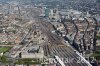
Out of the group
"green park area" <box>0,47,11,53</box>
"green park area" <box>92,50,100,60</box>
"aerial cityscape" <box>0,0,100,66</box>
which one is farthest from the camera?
"green park area" <box>0,47,11,53</box>

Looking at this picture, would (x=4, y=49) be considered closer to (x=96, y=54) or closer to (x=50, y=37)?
(x=50, y=37)

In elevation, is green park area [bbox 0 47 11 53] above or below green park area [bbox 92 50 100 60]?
below

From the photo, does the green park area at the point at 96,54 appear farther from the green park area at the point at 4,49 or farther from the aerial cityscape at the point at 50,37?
the green park area at the point at 4,49

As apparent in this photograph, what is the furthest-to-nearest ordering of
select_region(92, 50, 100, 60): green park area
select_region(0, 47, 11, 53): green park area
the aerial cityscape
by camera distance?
select_region(0, 47, 11, 53): green park area, select_region(92, 50, 100, 60): green park area, the aerial cityscape

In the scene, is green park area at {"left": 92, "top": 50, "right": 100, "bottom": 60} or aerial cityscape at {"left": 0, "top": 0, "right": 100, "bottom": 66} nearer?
aerial cityscape at {"left": 0, "top": 0, "right": 100, "bottom": 66}

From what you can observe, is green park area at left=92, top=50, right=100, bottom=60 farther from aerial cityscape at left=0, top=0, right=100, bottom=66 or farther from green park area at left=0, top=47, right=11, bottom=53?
green park area at left=0, top=47, right=11, bottom=53

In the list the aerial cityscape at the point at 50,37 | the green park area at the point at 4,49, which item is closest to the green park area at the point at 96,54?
the aerial cityscape at the point at 50,37

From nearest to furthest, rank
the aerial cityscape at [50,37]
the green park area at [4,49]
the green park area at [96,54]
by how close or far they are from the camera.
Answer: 1. the aerial cityscape at [50,37]
2. the green park area at [96,54]
3. the green park area at [4,49]

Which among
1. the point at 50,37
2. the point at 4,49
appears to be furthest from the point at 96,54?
the point at 4,49

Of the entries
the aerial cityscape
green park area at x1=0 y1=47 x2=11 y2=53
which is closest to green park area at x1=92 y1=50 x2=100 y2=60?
the aerial cityscape
